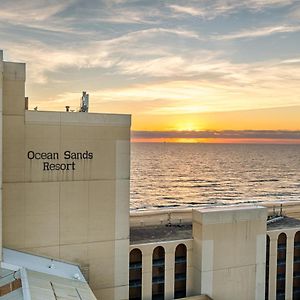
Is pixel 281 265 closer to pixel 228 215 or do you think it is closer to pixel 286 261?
pixel 286 261

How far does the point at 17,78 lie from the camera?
69.9ft

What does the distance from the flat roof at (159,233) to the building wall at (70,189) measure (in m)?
2.67

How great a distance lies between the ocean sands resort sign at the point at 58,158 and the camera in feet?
72.4

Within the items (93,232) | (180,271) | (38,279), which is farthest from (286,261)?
(38,279)

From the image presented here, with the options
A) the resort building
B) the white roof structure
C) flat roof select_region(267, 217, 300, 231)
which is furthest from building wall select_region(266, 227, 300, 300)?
the white roof structure

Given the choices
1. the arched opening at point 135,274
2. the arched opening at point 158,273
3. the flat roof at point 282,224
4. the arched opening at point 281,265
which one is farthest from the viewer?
the flat roof at point 282,224

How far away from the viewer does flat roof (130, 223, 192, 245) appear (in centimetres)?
2645

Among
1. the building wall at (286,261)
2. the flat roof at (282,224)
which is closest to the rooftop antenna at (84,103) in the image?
the building wall at (286,261)

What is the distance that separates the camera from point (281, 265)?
29.3m

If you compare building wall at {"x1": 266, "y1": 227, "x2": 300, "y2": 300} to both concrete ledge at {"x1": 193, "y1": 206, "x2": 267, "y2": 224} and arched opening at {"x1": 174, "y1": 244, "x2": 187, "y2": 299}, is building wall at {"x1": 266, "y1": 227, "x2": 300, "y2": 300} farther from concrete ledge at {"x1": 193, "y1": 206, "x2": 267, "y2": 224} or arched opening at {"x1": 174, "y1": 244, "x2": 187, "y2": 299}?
arched opening at {"x1": 174, "y1": 244, "x2": 187, "y2": 299}

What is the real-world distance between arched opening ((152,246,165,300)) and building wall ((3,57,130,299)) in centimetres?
229

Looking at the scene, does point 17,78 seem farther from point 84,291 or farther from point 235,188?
point 235,188

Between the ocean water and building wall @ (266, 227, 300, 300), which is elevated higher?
building wall @ (266, 227, 300, 300)

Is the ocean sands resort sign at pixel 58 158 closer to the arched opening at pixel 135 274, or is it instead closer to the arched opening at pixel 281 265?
the arched opening at pixel 135 274
